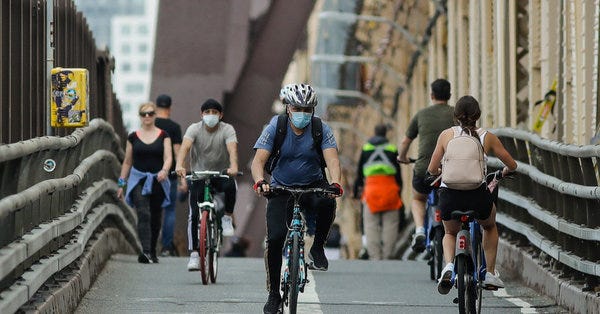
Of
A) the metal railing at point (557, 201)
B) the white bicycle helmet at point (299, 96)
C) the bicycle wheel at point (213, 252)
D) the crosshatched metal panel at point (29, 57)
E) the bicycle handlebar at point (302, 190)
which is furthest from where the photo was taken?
the bicycle wheel at point (213, 252)

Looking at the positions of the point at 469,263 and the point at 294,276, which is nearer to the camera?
the point at 294,276

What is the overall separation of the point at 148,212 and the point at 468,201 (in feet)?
24.1

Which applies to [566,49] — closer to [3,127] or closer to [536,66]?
[536,66]

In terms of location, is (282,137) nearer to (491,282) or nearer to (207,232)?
(491,282)

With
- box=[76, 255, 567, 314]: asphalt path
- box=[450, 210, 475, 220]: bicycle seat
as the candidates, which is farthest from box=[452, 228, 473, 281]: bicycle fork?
box=[76, 255, 567, 314]: asphalt path

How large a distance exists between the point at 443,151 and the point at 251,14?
56.4 ft

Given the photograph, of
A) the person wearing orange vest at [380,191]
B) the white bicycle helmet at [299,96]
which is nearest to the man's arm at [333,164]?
the white bicycle helmet at [299,96]

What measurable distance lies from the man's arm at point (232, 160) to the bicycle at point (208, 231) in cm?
5

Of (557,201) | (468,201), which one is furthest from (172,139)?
(468,201)

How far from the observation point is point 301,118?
1120cm

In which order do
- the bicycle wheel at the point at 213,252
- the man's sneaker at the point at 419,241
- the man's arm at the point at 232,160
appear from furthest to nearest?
the man's sneaker at the point at 419,241
the man's arm at the point at 232,160
the bicycle wheel at the point at 213,252

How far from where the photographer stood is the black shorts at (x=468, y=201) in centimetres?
1122

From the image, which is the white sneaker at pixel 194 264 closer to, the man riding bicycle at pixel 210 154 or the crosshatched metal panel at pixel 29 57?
the man riding bicycle at pixel 210 154

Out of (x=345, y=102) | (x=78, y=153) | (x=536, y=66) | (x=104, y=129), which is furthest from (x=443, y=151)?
(x=345, y=102)
